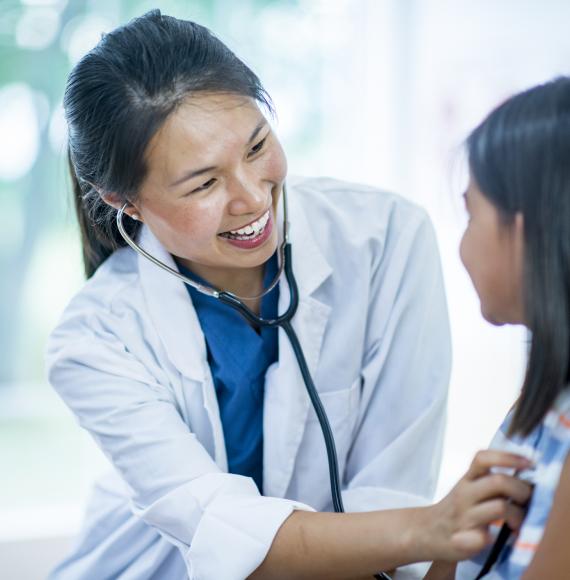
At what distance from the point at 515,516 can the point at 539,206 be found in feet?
1.11

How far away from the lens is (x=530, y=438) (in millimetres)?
964

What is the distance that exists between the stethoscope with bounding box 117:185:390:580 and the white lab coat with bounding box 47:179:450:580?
0.09 feet

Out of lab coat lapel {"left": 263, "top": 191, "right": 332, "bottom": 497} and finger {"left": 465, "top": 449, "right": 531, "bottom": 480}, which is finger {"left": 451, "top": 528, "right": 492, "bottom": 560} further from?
lab coat lapel {"left": 263, "top": 191, "right": 332, "bottom": 497}

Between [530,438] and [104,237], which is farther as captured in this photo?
[104,237]

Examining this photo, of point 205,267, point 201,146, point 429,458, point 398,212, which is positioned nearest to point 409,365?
point 429,458

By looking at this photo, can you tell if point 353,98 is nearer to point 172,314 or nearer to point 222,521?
point 172,314

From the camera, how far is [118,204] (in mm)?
1280

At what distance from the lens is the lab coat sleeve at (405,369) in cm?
134

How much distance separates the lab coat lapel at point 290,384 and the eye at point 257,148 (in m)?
0.24

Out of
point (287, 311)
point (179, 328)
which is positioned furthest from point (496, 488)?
point (179, 328)

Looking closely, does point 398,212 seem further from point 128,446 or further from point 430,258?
point 128,446

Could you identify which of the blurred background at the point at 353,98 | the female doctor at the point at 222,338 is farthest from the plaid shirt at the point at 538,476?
the blurred background at the point at 353,98

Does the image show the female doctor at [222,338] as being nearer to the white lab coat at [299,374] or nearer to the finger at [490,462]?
the white lab coat at [299,374]

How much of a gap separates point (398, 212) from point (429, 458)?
413mm
